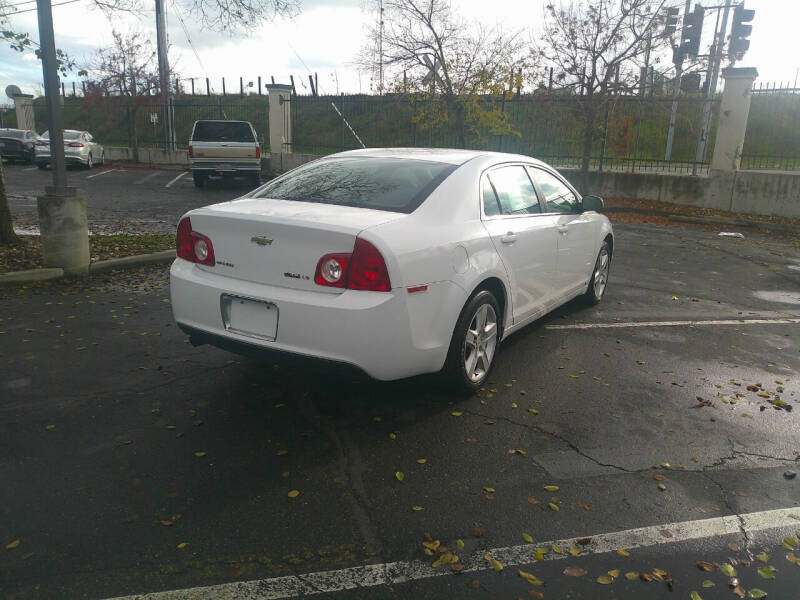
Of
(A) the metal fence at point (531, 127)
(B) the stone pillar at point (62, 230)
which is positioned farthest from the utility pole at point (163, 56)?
(B) the stone pillar at point (62, 230)

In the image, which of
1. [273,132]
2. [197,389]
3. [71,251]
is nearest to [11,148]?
[273,132]

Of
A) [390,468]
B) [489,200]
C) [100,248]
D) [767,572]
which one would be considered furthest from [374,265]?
[100,248]

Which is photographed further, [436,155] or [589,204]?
[589,204]

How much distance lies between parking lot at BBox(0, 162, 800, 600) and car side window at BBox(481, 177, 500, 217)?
1.22 metres

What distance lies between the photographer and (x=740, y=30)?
18891 mm

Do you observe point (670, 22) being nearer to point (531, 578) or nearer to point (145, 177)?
point (145, 177)

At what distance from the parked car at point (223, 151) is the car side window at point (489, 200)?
50.2 ft

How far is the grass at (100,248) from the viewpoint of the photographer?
7.78 metres

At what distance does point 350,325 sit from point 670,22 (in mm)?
17976

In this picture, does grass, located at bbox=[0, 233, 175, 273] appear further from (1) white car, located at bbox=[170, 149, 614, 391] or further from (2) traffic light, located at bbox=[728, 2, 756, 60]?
(2) traffic light, located at bbox=[728, 2, 756, 60]

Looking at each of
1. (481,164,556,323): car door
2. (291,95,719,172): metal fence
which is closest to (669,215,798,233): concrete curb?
(291,95,719,172): metal fence

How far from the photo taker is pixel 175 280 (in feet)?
13.8

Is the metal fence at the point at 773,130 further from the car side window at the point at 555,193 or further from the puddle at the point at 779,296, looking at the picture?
the car side window at the point at 555,193

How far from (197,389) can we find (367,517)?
193 centimetres
